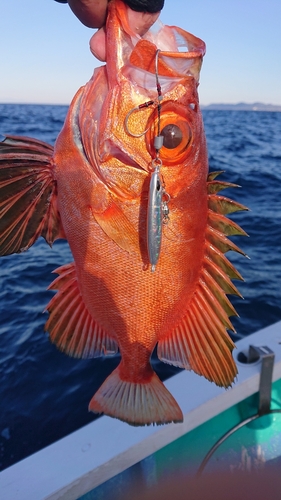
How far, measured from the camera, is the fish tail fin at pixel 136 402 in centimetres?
A: 176

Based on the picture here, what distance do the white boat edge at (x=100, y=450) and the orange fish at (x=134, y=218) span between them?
0.85 m

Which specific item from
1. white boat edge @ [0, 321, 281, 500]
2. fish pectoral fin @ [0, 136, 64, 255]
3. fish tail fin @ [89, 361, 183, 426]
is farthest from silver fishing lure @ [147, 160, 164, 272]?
white boat edge @ [0, 321, 281, 500]

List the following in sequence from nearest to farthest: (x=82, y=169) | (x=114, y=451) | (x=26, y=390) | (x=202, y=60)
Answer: (x=202, y=60) < (x=82, y=169) < (x=114, y=451) < (x=26, y=390)

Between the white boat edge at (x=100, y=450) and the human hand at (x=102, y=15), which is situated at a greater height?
the human hand at (x=102, y=15)

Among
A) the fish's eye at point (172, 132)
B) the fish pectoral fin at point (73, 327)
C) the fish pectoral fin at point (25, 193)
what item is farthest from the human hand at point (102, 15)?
the fish pectoral fin at point (73, 327)

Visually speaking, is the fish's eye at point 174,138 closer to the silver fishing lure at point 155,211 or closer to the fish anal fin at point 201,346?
the silver fishing lure at point 155,211

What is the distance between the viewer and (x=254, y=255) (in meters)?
7.41

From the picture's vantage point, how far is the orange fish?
4.66ft

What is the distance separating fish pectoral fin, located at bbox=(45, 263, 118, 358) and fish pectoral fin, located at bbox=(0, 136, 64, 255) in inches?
9.3

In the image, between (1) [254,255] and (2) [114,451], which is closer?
(2) [114,451]

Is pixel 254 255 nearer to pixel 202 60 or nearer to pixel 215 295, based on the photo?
pixel 215 295

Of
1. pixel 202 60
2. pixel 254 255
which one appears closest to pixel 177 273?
pixel 202 60

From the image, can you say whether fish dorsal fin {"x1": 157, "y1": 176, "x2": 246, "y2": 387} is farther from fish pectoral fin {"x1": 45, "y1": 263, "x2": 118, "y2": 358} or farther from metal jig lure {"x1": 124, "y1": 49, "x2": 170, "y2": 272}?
metal jig lure {"x1": 124, "y1": 49, "x2": 170, "y2": 272}

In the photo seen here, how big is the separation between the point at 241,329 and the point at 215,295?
3.94m
